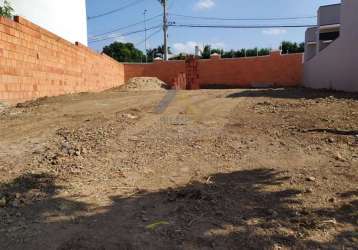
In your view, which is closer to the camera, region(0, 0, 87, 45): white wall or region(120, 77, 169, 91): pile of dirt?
region(0, 0, 87, 45): white wall

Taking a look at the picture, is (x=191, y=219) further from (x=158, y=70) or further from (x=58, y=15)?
(x=158, y=70)

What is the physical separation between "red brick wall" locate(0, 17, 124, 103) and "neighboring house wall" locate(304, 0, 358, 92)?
356 inches

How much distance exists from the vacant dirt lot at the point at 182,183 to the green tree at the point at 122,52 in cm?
6253

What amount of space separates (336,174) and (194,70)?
21.7 metres

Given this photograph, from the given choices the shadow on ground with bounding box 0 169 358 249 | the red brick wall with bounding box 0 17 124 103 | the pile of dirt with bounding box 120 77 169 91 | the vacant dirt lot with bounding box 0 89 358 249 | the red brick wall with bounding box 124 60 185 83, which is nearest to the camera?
the shadow on ground with bounding box 0 169 358 249

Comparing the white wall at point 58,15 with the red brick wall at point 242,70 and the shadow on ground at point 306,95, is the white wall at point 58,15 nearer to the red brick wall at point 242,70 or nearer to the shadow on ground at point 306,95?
the red brick wall at point 242,70

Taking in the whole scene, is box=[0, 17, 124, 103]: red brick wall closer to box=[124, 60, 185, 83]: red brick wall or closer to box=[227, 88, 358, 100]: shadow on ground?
box=[227, 88, 358, 100]: shadow on ground

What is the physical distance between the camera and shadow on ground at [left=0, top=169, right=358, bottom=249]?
3141 mm

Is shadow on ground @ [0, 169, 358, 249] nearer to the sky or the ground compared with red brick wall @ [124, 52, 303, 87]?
nearer to the ground

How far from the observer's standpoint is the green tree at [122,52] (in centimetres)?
6862

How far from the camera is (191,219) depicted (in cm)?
353

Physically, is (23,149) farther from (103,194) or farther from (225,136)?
(225,136)

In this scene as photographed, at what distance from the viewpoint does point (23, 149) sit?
561 cm

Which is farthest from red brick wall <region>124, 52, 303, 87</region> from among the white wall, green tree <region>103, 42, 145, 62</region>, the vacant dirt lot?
green tree <region>103, 42, 145, 62</region>
